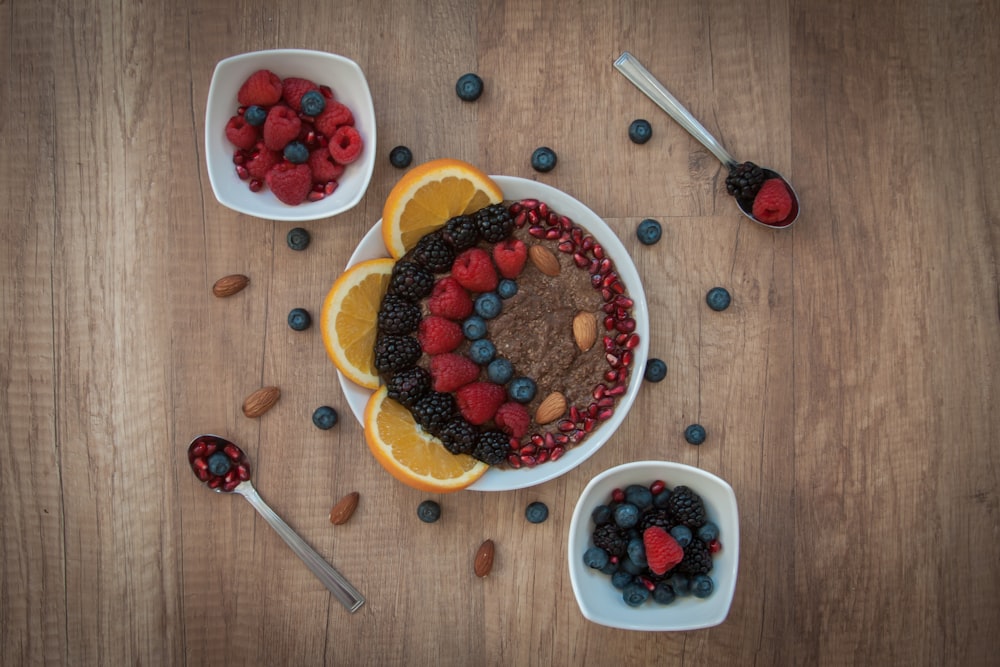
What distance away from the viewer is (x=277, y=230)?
2088 mm

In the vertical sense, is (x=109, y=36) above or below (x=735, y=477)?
above

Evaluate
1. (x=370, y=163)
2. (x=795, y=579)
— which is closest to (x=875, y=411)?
(x=795, y=579)

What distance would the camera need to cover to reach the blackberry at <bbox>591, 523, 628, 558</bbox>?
1.87 meters

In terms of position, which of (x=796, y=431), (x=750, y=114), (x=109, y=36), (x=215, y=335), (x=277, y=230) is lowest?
(x=796, y=431)

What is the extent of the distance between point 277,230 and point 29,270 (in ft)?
2.42

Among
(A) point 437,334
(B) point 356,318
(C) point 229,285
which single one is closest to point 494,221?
(A) point 437,334

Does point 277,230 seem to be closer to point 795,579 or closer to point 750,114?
point 750,114

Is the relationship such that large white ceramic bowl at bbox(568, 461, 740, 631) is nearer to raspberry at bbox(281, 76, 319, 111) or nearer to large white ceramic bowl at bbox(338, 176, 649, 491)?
large white ceramic bowl at bbox(338, 176, 649, 491)

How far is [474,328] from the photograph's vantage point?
6.28ft

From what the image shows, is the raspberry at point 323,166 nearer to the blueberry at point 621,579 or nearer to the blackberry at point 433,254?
the blackberry at point 433,254

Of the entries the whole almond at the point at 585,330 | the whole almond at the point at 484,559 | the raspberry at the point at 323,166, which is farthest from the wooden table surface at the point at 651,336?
the whole almond at the point at 585,330

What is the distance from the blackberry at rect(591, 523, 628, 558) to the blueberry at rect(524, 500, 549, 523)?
21 cm

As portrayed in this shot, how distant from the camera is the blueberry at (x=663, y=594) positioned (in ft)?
6.17

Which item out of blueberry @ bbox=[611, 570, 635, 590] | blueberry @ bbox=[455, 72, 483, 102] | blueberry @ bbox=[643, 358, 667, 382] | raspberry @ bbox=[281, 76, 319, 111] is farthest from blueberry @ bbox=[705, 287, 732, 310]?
raspberry @ bbox=[281, 76, 319, 111]
